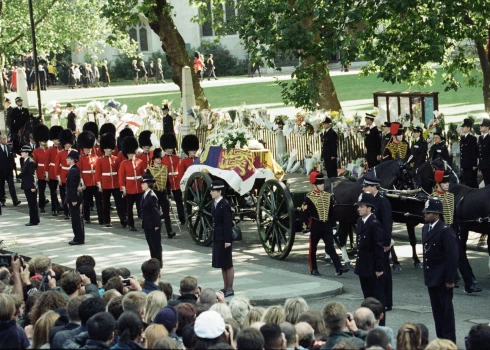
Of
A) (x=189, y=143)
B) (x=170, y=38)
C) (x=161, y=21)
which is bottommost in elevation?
(x=189, y=143)

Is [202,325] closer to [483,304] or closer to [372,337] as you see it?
[372,337]

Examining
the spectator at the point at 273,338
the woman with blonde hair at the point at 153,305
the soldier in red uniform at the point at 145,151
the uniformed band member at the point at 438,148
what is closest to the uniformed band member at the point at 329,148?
the uniformed band member at the point at 438,148

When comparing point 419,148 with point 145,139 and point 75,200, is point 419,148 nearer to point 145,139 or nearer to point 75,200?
point 145,139

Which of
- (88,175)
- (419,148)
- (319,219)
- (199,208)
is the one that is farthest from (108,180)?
(319,219)

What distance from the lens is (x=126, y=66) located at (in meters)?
62.4

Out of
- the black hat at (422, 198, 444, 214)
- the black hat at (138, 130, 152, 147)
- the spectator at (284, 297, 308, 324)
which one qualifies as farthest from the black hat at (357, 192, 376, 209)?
the black hat at (138, 130, 152, 147)

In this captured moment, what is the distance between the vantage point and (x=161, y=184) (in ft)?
58.7

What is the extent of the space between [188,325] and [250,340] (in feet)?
3.75

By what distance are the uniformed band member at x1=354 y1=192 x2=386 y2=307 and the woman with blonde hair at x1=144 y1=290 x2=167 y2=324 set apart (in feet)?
12.4

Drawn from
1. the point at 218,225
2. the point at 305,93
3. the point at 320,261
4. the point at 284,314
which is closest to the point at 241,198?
the point at 320,261

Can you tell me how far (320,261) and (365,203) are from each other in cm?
360

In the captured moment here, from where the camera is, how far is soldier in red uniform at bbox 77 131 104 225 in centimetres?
1959

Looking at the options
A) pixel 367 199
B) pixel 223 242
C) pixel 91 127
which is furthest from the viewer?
pixel 91 127

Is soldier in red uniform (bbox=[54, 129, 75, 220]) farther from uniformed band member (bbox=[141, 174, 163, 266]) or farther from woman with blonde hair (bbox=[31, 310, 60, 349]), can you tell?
woman with blonde hair (bbox=[31, 310, 60, 349])
